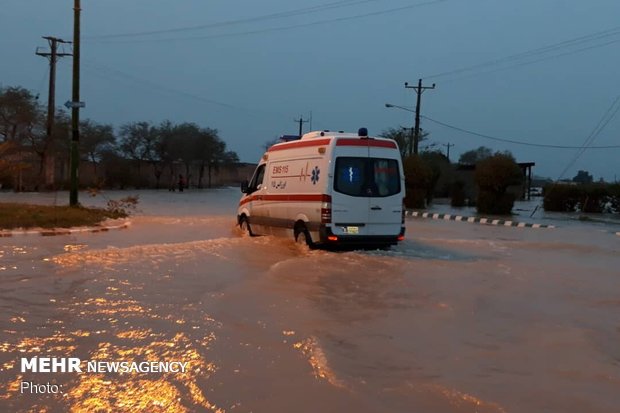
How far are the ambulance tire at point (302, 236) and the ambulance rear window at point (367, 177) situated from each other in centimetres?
117

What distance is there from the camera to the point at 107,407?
15.4ft

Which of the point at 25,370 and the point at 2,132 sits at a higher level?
the point at 2,132

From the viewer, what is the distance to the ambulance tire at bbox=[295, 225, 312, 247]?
13.2 metres

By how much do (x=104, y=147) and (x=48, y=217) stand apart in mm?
43950

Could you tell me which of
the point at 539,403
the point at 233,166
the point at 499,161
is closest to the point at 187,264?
the point at 539,403

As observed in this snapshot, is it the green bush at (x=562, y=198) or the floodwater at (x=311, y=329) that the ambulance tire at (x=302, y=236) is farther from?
the green bush at (x=562, y=198)

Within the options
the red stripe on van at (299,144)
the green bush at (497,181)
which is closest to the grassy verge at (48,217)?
the red stripe on van at (299,144)

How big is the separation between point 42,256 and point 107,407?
8.18 m

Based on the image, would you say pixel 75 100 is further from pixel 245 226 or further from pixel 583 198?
pixel 583 198

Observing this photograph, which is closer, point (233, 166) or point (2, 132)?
point (2, 132)

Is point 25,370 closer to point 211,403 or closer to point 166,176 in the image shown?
point 211,403

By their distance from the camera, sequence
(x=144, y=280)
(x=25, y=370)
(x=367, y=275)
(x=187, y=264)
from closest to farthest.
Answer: (x=25, y=370) → (x=144, y=280) → (x=367, y=275) → (x=187, y=264)

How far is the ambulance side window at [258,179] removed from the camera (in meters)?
15.7

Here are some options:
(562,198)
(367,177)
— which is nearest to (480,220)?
(562,198)
